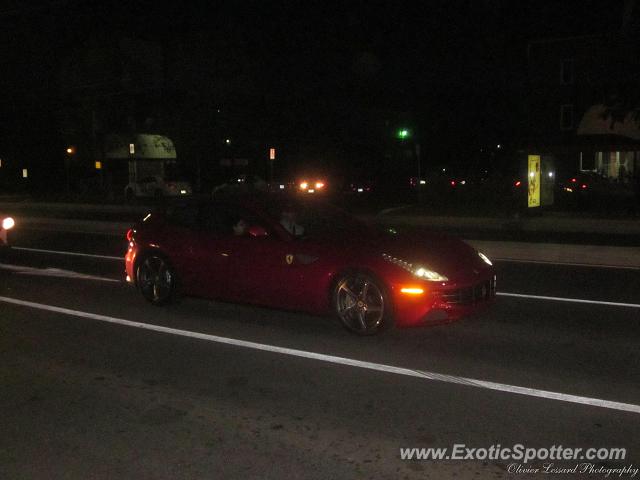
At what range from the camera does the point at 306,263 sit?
25.5 ft

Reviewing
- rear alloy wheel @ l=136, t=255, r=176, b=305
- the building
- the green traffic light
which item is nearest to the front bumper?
rear alloy wheel @ l=136, t=255, r=176, b=305

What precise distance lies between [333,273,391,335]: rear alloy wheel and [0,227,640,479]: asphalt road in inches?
6.5

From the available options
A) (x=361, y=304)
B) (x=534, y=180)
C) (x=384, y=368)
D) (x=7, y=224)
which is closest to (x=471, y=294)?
(x=361, y=304)

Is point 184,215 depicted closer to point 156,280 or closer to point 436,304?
point 156,280

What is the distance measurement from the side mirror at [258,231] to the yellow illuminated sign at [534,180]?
19.1 metres

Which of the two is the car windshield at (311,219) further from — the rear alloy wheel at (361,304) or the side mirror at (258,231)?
the rear alloy wheel at (361,304)

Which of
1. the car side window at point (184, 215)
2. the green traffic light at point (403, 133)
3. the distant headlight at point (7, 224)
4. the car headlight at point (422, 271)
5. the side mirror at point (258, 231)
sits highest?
the green traffic light at point (403, 133)

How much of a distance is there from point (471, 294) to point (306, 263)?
172cm

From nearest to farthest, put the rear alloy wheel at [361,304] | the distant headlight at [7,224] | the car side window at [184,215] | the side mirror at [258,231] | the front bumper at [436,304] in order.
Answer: the front bumper at [436,304]
the rear alloy wheel at [361,304]
the side mirror at [258,231]
the car side window at [184,215]
the distant headlight at [7,224]

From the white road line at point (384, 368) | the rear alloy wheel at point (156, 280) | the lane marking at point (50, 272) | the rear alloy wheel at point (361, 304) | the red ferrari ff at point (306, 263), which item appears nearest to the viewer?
the white road line at point (384, 368)

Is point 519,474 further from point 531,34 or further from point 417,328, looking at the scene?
point 531,34

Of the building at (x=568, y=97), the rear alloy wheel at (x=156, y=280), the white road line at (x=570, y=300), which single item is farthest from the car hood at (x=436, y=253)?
the building at (x=568, y=97)

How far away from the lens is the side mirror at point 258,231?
8117 millimetres

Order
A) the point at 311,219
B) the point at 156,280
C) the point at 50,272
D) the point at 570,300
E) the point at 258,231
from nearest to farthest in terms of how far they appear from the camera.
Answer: the point at 258,231 < the point at 311,219 < the point at 156,280 < the point at 570,300 < the point at 50,272
